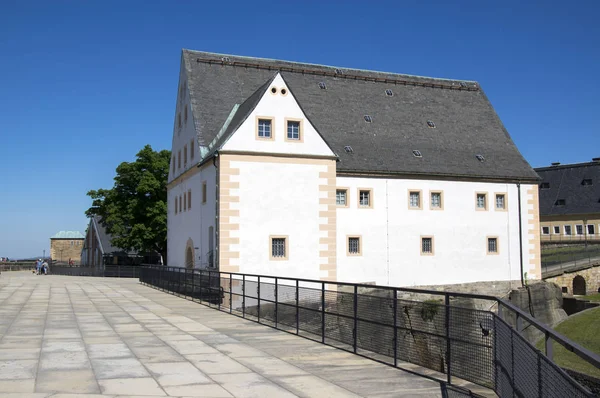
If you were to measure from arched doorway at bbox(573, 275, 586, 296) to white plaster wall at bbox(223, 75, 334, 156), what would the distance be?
2416 cm

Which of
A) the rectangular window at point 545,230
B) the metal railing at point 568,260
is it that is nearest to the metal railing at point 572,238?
the rectangular window at point 545,230

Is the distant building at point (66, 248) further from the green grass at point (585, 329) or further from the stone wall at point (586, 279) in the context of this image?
the green grass at point (585, 329)

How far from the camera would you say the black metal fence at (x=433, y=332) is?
567 cm

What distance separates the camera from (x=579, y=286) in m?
46.3

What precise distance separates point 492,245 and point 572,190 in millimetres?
34224

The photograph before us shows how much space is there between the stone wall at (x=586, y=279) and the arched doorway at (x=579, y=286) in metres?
0.24

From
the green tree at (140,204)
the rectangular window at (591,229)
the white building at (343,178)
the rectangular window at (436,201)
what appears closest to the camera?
the white building at (343,178)

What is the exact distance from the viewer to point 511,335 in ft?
21.9

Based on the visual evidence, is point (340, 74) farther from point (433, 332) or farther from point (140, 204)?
point (433, 332)

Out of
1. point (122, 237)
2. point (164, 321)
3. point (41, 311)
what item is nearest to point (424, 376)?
point (164, 321)

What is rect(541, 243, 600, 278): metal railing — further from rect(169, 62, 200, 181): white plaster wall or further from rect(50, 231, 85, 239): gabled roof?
rect(50, 231, 85, 239): gabled roof

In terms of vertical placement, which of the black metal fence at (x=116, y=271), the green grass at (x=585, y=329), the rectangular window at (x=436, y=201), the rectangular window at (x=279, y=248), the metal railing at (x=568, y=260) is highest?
the rectangular window at (x=436, y=201)

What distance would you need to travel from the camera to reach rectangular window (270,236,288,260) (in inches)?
1188

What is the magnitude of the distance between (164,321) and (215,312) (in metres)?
2.70
